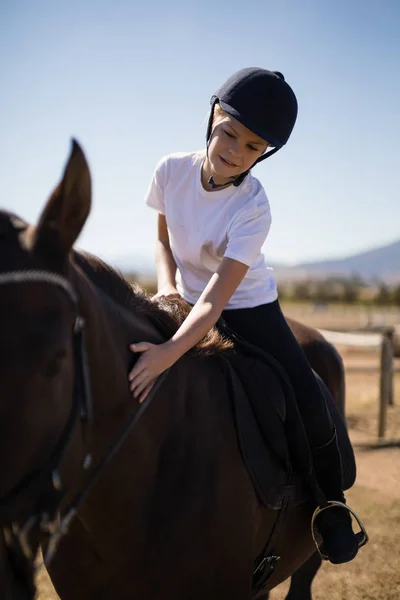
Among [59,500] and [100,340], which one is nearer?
[59,500]

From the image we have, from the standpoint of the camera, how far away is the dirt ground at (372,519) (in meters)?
4.21

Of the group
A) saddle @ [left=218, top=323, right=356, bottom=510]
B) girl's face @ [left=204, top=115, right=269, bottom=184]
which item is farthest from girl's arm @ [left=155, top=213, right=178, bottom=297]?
girl's face @ [left=204, top=115, right=269, bottom=184]

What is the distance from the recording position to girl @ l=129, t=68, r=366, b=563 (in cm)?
245

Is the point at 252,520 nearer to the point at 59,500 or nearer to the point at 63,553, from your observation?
the point at 63,553

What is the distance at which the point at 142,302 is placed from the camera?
2373 mm

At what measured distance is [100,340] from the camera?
181 cm

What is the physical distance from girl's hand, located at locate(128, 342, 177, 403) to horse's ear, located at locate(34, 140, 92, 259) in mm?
540

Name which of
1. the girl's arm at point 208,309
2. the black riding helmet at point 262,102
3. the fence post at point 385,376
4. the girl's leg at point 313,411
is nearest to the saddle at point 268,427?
the girl's leg at point 313,411

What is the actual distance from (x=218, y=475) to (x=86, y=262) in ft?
3.07

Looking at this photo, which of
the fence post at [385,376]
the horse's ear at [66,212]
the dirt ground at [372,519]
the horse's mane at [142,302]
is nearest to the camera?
the horse's ear at [66,212]

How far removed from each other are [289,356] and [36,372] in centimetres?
159

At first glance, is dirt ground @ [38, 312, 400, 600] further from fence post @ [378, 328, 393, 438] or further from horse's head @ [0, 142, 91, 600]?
horse's head @ [0, 142, 91, 600]


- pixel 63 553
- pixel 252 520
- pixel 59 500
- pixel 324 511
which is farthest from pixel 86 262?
pixel 324 511

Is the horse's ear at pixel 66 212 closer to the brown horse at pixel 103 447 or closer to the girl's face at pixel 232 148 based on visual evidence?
the brown horse at pixel 103 447
